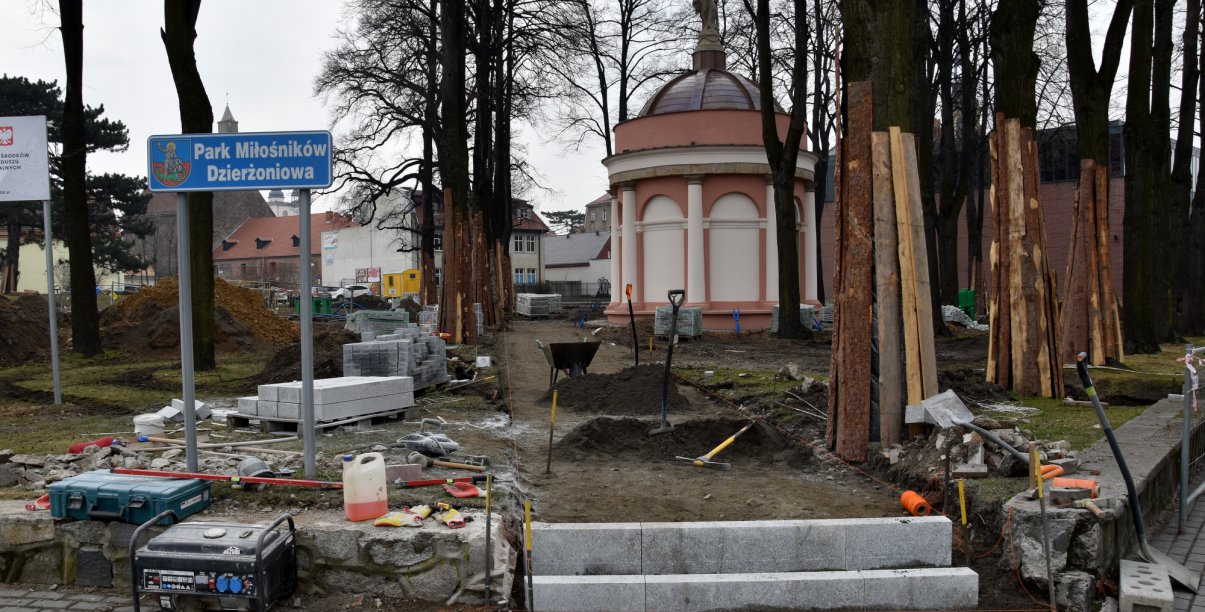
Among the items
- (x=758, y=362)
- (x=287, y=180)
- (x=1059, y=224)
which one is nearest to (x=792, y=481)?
(x=287, y=180)

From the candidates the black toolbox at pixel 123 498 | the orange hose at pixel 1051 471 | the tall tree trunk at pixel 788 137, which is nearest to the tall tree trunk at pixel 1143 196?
the tall tree trunk at pixel 788 137

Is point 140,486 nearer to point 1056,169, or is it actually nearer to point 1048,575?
point 1048,575

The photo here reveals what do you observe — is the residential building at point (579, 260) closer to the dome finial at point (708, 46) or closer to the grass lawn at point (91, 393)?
the dome finial at point (708, 46)

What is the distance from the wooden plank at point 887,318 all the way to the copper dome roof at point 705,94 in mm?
20395

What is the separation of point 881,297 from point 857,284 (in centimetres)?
25

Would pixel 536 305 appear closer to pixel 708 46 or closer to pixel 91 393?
pixel 708 46

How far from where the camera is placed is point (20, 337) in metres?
20.1

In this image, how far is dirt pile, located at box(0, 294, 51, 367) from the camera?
19281 mm

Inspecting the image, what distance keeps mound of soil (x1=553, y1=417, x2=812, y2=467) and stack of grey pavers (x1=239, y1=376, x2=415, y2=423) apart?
76.5 inches

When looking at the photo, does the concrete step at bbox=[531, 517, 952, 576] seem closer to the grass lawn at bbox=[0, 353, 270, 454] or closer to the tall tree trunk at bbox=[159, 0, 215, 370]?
the grass lawn at bbox=[0, 353, 270, 454]

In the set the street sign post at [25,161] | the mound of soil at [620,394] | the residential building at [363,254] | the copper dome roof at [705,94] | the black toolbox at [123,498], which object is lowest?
the mound of soil at [620,394]

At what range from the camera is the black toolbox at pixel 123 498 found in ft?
17.9

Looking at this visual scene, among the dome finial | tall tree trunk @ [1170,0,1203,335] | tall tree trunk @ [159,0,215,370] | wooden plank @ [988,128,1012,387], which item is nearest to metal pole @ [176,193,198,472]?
tall tree trunk @ [159,0,215,370]

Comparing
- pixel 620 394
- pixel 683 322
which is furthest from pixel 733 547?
pixel 683 322
